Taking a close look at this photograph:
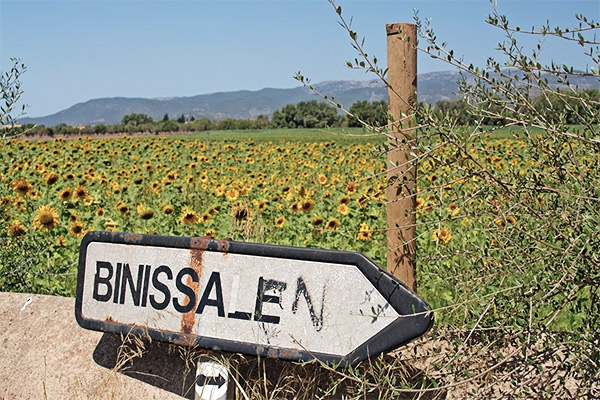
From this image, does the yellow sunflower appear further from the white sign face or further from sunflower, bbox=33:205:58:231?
the white sign face

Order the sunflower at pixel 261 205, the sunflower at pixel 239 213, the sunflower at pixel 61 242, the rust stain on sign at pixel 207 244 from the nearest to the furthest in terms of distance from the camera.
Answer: the rust stain on sign at pixel 207 244 → the sunflower at pixel 61 242 → the sunflower at pixel 239 213 → the sunflower at pixel 261 205

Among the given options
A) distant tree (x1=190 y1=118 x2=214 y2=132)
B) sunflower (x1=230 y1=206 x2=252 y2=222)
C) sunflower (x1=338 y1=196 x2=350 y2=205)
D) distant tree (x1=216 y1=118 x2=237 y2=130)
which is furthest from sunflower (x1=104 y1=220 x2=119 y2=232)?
distant tree (x1=216 y1=118 x2=237 y2=130)

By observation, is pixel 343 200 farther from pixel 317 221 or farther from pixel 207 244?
pixel 207 244

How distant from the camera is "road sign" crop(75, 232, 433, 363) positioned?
230cm

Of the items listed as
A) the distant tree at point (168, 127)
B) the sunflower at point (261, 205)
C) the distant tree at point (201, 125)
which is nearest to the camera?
the sunflower at point (261, 205)

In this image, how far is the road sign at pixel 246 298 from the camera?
2.30 m

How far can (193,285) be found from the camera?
2520mm

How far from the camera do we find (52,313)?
3.29 meters

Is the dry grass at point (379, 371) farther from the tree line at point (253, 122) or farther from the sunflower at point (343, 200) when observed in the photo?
the sunflower at point (343, 200)

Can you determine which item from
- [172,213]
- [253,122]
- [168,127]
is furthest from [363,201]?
[253,122]

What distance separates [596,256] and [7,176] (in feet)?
32.1

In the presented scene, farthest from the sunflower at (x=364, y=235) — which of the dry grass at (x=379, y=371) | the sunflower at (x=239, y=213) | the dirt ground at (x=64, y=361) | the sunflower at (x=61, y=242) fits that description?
the sunflower at (x=61, y=242)

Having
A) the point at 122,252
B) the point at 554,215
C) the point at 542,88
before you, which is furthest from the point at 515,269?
the point at 122,252

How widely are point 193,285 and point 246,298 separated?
0.23m
